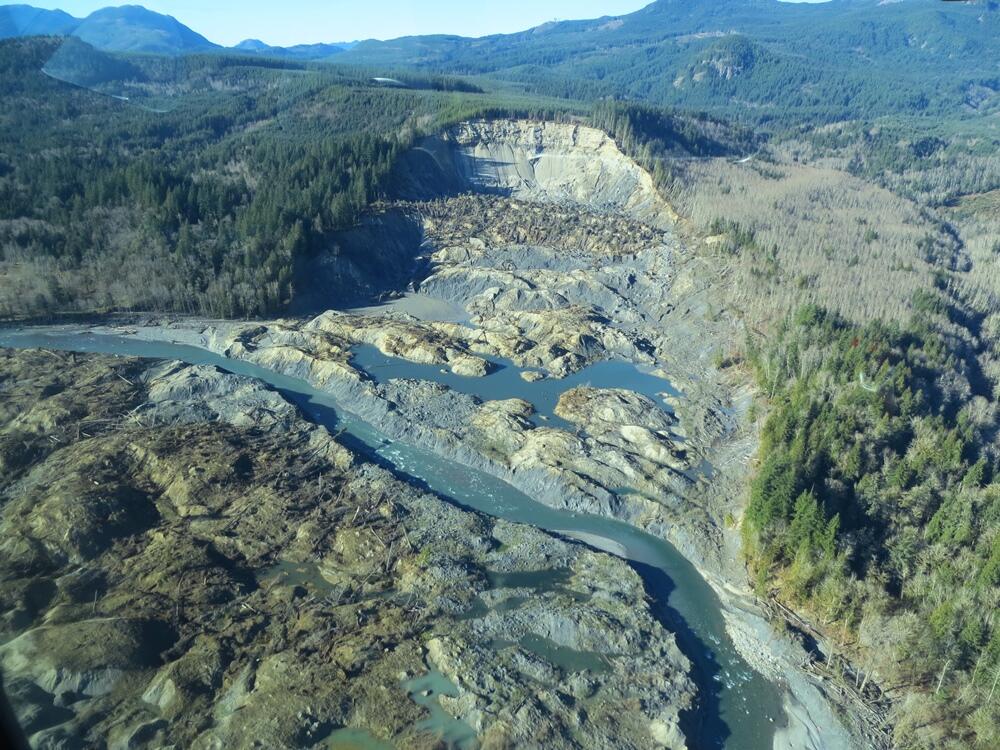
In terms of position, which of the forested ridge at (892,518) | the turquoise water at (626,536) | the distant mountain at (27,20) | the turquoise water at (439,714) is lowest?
Answer: the turquoise water at (626,536)

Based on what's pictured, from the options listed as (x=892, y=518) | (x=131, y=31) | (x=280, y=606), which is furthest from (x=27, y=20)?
(x=892, y=518)

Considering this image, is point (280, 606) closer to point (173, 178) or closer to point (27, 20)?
point (173, 178)

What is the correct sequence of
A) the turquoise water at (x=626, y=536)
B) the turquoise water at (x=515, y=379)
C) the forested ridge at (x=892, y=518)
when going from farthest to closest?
the turquoise water at (x=515, y=379)
the turquoise water at (x=626, y=536)
the forested ridge at (x=892, y=518)

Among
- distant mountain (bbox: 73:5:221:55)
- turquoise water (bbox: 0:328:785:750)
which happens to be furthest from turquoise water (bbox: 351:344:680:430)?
distant mountain (bbox: 73:5:221:55)

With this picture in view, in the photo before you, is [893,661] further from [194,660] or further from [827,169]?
Result: [827,169]

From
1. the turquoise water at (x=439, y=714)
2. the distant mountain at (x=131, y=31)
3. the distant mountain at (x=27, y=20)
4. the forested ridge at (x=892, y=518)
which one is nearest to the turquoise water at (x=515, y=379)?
the forested ridge at (x=892, y=518)

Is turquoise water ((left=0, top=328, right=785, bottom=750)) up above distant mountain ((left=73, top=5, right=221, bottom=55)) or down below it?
below

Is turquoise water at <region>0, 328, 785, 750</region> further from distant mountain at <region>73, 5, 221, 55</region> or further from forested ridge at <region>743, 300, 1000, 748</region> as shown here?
distant mountain at <region>73, 5, 221, 55</region>

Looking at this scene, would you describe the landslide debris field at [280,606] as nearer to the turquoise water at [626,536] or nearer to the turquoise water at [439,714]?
the turquoise water at [439,714]

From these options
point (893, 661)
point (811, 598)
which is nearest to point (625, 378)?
point (811, 598)
